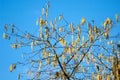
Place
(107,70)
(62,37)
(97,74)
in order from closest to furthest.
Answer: (97,74) → (62,37) → (107,70)

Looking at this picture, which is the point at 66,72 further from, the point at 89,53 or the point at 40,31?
the point at 40,31

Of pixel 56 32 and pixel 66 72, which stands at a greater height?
pixel 56 32

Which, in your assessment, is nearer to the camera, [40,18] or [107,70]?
[40,18]

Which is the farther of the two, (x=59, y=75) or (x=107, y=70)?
(x=107, y=70)

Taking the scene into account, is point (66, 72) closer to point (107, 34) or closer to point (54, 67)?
point (54, 67)

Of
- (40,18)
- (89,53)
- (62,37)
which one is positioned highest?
(40,18)

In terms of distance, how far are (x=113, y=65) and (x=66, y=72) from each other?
117cm

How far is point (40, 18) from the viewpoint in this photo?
605 cm

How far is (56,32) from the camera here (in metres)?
6.23

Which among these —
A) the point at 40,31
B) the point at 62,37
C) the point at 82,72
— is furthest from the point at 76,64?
the point at 40,31

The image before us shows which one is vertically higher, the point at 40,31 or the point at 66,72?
the point at 40,31

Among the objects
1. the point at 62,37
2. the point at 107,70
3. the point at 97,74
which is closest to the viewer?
the point at 97,74

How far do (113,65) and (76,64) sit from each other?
92cm

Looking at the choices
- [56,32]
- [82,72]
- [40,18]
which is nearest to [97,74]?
[82,72]
